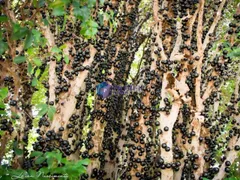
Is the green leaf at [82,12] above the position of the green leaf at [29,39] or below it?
above

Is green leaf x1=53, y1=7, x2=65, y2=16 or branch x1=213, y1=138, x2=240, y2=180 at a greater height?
green leaf x1=53, y1=7, x2=65, y2=16

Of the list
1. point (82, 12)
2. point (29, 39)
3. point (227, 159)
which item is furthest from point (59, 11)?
point (227, 159)

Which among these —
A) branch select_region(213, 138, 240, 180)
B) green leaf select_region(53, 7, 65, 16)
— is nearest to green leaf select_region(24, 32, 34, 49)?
green leaf select_region(53, 7, 65, 16)

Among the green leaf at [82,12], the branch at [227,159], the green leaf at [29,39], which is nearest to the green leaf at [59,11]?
the green leaf at [82,12]

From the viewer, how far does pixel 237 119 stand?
3.29 metres

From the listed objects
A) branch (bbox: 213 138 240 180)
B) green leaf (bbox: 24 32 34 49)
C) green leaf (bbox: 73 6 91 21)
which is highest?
green leaf (bbox: 73 6 91 21)

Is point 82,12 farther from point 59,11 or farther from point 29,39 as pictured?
point 29,39

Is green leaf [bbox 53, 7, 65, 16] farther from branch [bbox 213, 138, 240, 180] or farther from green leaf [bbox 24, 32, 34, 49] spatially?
branch [bbox 213, 138, 240, 180]

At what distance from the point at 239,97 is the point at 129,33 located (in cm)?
204

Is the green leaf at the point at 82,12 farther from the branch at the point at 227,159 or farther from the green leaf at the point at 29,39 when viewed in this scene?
the branch at the point at 227,159

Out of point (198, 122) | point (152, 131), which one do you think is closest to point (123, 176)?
point (152, 131)

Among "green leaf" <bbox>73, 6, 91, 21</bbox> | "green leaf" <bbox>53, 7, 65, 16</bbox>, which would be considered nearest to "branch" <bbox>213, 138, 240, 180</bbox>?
"green leaf" <bbox>73, 6, 91, 21</bbox>

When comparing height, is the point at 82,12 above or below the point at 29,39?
above

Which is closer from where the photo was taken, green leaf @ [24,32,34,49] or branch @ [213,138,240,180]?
green leaf @ [24,32,34,49]
